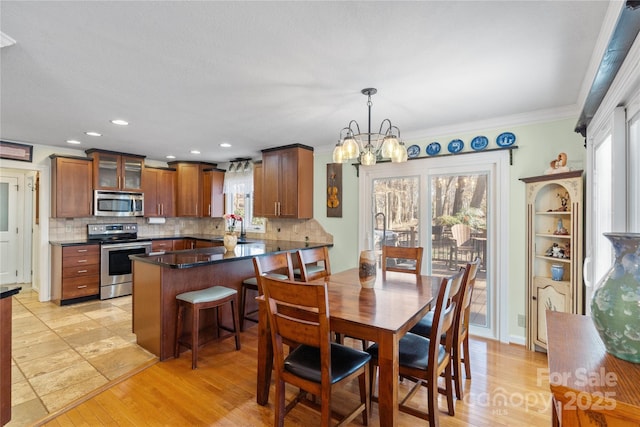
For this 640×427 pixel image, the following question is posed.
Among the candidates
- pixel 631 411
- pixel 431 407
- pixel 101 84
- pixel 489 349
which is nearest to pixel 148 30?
pixel 101 84

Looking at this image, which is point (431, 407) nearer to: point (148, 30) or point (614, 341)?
point (614, 341)

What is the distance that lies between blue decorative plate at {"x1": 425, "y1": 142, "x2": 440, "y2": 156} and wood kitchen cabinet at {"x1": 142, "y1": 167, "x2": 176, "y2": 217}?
4631 millimetres

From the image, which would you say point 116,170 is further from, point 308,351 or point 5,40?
point 308,351

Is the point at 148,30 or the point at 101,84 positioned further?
the point at 101,84

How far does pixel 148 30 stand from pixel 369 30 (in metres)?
1.22

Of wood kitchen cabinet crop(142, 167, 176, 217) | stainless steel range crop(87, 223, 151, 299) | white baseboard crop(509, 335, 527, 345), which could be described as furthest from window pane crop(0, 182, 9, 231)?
white baseboard crop(509, 335, 527, 345)

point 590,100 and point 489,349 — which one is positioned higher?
point 590,100

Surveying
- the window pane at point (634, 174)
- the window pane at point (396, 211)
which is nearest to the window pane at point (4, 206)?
the window pane at point (396, 211)

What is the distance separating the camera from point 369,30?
1.69 metres

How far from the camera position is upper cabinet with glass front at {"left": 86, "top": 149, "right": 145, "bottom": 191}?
4.84m

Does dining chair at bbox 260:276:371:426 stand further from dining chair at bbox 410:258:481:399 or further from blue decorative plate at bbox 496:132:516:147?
blue decorative plate at bbox 496:132:516:147

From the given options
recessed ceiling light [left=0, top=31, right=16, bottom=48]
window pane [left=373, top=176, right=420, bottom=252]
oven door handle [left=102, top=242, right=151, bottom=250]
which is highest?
recessed ceiling light [left=0, top=31, right=16, bottom=48]

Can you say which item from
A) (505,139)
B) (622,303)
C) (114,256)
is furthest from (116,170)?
(622,303)

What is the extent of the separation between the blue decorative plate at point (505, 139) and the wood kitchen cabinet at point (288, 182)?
2438 mm
